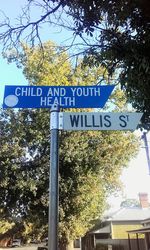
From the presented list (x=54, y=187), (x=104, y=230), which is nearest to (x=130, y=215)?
(x=104, y=230)

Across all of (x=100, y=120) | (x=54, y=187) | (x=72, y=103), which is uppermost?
(x=72, y=103)

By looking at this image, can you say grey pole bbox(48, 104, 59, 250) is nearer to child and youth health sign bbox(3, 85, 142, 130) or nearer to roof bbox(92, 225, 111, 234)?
child and youth health sign bbox(3, 85, 142, 130)

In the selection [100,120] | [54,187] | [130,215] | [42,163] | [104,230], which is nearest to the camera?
[54,187]

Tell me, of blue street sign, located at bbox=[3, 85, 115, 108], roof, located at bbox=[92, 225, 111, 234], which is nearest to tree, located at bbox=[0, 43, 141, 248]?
roof, located at bbox=[92, 225, 111, 234]

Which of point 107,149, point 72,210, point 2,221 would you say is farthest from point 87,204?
point 2,221

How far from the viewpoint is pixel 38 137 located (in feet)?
74.6

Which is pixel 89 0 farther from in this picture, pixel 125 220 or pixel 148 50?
pixel 125 220

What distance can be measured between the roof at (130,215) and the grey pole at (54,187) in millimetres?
37826

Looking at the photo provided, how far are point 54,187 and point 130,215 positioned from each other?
40.2 metres

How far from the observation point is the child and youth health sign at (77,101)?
3.76m

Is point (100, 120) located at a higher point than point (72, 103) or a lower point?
lower

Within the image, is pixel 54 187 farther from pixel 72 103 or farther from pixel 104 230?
pixel 104 230

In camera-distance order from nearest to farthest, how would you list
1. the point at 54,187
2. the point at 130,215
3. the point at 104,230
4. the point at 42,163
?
1. the point at 54,187
2. the point at 42,163
3. the point at 104,230
4. the point at 130,215

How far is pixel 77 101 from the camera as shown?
3879 millimetres
